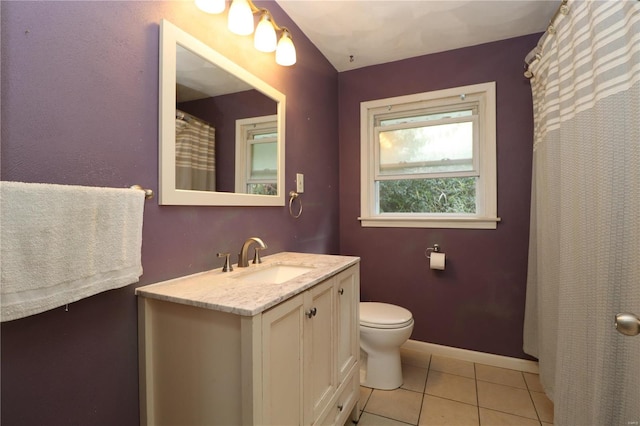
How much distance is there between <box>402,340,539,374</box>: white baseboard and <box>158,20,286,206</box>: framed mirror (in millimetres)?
1609

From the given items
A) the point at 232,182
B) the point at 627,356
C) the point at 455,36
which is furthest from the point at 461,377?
the point at 455,36

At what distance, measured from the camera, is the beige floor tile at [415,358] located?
6.93 ft

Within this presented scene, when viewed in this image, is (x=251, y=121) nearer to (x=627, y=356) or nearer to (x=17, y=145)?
(x=17, y=145)

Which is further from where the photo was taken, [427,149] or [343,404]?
[427,149]

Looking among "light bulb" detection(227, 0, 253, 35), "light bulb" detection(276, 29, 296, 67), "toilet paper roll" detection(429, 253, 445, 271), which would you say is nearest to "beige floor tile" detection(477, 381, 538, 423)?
"toilet paper roll" detection(429, 253, 445, 271)

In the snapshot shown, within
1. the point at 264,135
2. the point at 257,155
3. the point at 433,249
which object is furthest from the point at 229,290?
the point at 433,249

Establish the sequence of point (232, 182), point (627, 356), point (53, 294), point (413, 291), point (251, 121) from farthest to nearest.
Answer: point (413, 291)
point (251, 121)
point (232, 182)
point (627, 356)
point (53, 294)

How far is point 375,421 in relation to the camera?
1.54 m

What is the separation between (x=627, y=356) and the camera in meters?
0.97

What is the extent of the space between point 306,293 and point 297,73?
59.0 inches

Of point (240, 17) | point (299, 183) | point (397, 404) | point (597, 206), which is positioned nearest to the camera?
point (597, 206)

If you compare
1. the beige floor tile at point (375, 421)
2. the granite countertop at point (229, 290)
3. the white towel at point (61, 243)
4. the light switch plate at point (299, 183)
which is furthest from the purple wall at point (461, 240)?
the white towel at point (61, 243)

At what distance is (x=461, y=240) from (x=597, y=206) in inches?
43.5

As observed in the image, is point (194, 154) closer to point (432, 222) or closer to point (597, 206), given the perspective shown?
point (597, 206)
